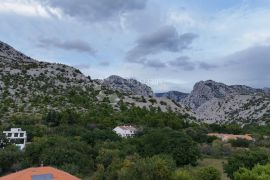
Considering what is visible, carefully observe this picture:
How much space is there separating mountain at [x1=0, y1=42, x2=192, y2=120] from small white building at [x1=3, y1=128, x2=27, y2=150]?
18452mm

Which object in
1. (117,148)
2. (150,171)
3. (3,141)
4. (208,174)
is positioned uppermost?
(3,141)

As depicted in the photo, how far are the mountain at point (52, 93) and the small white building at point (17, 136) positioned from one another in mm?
18452

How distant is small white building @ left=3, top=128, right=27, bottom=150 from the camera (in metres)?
80.4

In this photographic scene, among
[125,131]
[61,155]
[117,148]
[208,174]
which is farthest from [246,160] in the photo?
[125,131]

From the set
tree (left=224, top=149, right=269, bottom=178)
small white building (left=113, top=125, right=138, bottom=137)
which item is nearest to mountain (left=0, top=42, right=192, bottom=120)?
small white building (left=113, top=125, right=138, bottom=137)

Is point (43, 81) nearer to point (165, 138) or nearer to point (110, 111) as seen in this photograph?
point (110, 111)

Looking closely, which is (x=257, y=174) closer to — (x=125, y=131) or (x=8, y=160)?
(x=8, y=160)

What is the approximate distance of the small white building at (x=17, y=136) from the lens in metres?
80.4

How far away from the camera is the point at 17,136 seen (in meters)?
81.9

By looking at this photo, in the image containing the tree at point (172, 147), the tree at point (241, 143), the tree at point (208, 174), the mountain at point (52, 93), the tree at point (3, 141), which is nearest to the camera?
the tree at point (208, 174)

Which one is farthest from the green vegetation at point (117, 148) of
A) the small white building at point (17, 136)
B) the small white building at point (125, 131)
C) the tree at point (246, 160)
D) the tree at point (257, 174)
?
the small white building at point (17, 136)

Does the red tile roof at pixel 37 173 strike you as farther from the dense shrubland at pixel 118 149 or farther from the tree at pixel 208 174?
the tree at pixel 208 174

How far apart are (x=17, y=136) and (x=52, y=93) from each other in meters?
40.9

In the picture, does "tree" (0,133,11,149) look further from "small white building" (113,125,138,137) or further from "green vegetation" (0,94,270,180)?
"small white building" (113,125,138,137)
